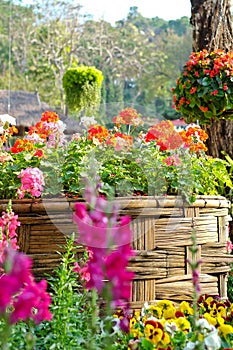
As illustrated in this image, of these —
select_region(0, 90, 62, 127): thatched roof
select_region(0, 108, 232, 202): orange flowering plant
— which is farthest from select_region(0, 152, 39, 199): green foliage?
select_region(0, 90, 62, 127): thatched roof

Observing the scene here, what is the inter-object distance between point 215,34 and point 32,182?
2.24m

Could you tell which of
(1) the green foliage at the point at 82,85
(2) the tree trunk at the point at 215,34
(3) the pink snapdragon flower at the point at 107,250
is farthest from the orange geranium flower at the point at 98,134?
(1) the green foliage at the point at 82,85

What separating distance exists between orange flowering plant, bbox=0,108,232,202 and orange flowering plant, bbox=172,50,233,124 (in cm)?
A: 51

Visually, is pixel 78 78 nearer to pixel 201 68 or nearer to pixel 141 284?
pixel 201 68

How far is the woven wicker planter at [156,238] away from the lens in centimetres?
190

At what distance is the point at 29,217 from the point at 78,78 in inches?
388

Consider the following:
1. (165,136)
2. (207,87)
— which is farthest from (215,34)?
(165,136)

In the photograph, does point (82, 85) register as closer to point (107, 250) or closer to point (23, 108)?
point (23, 108)

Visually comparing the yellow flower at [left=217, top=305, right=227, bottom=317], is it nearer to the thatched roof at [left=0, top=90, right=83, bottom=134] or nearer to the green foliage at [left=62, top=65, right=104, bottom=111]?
the green foliage at [left=62, top=65, right=104, bottom=111]

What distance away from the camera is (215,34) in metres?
3.79

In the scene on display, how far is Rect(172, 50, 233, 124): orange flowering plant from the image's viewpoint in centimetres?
296

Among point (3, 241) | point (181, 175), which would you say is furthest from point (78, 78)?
point (3, 241)

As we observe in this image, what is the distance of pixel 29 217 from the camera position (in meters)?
1.90

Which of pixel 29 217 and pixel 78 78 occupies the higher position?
pixel 78 78
